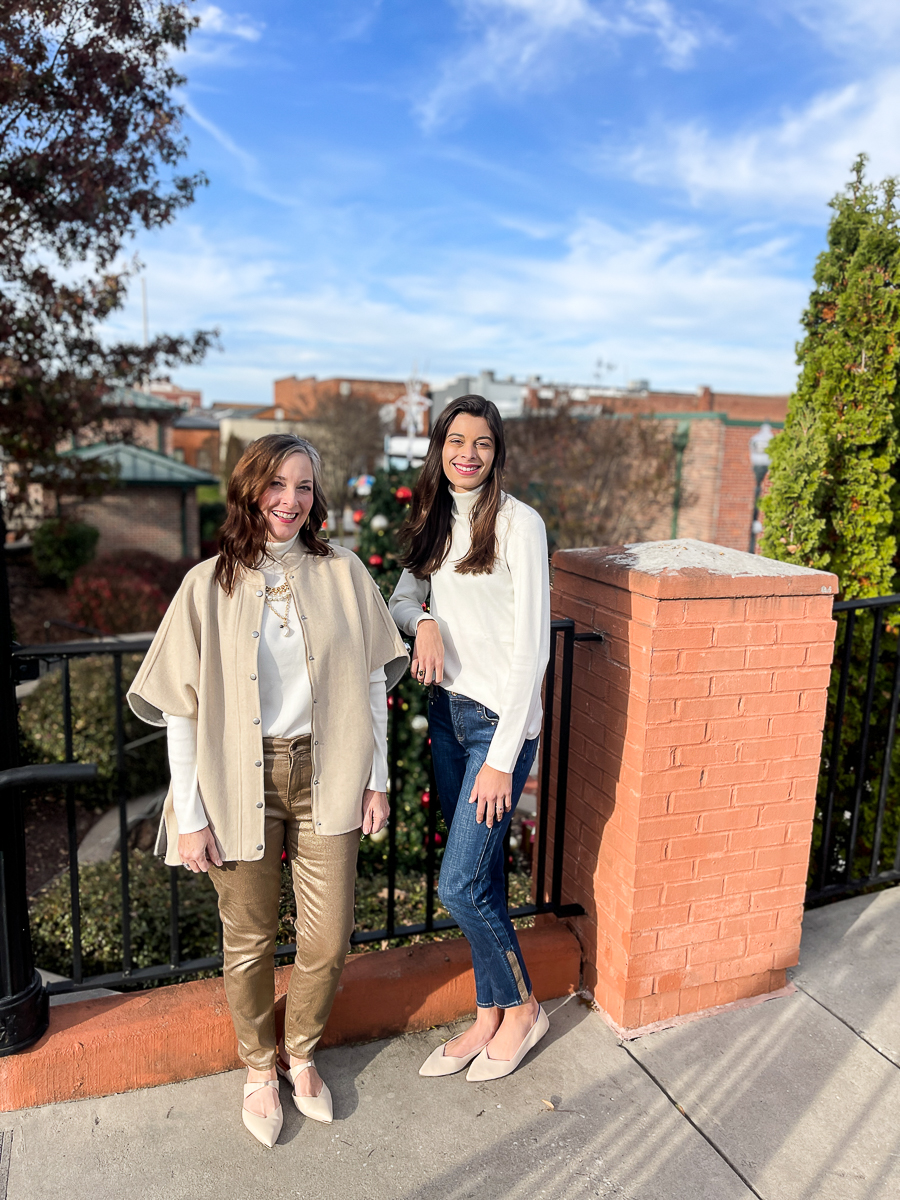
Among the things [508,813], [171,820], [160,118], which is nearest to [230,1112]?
[171,820]

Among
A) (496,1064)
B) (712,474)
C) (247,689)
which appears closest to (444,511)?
(247,689)

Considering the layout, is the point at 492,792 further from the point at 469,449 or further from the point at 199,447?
the point at 199,447

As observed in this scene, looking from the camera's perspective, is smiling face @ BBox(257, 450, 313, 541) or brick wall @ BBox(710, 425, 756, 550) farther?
brick wall @ BBox(710, 425, 756, 550)

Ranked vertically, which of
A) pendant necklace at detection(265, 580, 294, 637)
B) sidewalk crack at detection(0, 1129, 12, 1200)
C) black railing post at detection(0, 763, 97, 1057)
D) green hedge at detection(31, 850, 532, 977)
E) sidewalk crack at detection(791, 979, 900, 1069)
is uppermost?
pendant necklace at detection(265, 580, 294, 637)

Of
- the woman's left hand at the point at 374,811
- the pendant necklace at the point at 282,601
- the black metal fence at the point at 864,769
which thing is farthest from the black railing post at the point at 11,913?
the black metal fence at the point at 864,769

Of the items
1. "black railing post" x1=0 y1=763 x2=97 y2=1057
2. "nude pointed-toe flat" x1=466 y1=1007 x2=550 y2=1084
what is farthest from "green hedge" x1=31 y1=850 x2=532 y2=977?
"black railing post" x1=0 y1=763 x2=97 y2=1057

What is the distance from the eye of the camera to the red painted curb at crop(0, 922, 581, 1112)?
6.87ft

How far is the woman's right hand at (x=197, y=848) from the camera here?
1.89 meters

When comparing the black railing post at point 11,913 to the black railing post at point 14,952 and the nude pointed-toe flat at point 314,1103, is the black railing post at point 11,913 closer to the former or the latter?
the black railing post at point 14,952

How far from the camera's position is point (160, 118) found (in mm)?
4445

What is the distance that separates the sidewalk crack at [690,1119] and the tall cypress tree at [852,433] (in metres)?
2.00

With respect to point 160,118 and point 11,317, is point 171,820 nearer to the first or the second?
point 160,118

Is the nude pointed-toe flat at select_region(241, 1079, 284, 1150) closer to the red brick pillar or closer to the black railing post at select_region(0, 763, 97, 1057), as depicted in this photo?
the black railing post at select_region(0, 763, 97, 1057)

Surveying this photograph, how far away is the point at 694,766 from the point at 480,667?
2.41 feet
